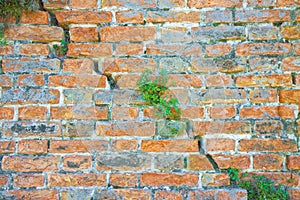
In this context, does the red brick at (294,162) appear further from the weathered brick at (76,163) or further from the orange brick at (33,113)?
the orange brick at (33,113)

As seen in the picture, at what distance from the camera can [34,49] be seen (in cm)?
184

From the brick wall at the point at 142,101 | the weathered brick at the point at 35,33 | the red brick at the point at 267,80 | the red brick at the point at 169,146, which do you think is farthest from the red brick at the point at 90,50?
the red brick at the point at 267,80

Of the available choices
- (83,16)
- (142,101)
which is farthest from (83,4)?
(142,101)

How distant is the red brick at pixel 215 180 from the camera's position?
5.79ft

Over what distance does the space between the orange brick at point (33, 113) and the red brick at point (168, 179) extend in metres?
0.67

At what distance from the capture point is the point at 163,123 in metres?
1.81

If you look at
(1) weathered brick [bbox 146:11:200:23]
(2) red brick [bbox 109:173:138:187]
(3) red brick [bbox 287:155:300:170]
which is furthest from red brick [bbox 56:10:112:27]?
(3) red brick [bbox 287:155:300:170]

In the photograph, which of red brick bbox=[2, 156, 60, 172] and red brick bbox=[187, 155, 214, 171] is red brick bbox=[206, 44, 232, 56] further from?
red brick bbox=[2, 156, 60, 172]

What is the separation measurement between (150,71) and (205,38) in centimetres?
38

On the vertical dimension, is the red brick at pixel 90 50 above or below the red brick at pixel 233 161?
above

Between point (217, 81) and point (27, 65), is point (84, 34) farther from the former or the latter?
point (217, 81)

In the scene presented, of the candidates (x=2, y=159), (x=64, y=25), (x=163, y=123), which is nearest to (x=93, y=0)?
(x=64, y=25)

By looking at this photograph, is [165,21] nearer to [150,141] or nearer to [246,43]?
[246,43]

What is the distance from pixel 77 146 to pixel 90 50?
1.84 ft
